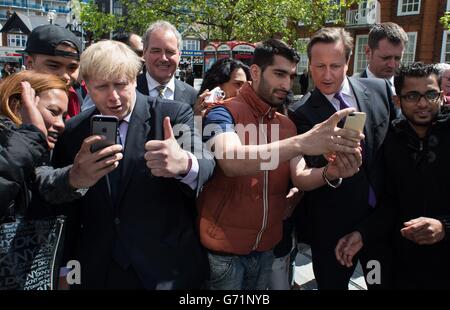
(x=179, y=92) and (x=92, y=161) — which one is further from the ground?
(x=179, y=92)

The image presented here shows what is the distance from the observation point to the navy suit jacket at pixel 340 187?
230 centimetres

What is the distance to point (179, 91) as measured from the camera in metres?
3.65

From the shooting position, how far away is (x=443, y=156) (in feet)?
6.86

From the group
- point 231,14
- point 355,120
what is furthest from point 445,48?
point 355,120

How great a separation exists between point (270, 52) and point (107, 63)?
944mm

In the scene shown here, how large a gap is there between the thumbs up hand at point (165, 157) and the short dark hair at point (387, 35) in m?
2.73

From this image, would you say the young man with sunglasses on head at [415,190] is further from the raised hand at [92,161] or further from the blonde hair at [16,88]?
the blonde hair at [16,88]

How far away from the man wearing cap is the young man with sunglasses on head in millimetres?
2236

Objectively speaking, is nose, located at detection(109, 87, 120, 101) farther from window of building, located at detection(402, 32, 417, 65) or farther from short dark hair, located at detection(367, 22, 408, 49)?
window of building, located at detection(402, 32, 417, 65)

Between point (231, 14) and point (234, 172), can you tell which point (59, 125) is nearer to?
point (234, 172)

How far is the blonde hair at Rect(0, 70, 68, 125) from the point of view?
1.70 meters

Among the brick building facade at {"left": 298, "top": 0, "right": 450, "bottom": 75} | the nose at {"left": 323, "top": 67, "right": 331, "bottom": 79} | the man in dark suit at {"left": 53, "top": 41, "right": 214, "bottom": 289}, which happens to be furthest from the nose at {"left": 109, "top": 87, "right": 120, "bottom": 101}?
the brick building facade at {"left": 298, "top": 0, "right": 450, "bottom": 75}
